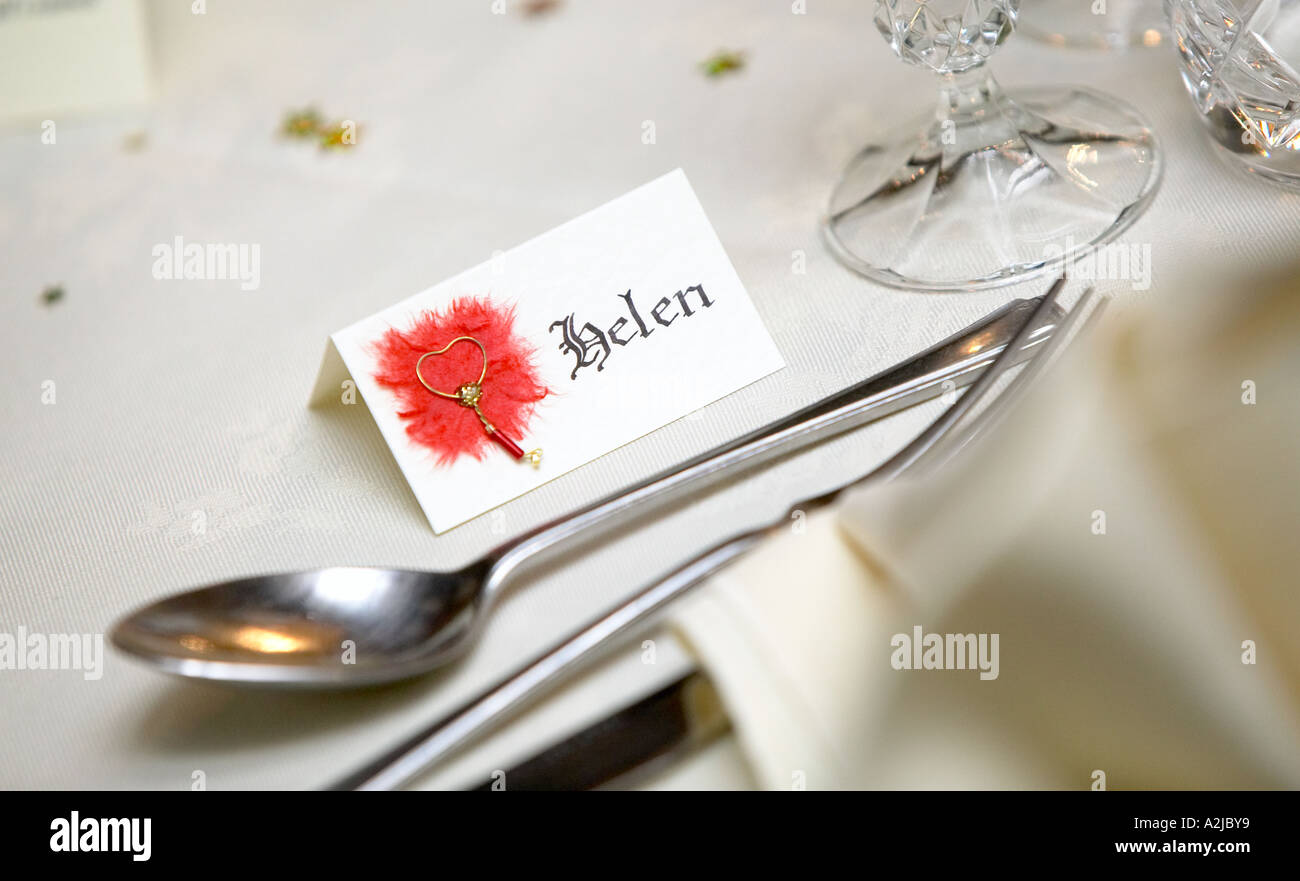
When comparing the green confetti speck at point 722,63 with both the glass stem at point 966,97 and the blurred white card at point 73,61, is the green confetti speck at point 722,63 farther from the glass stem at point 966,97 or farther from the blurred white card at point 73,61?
the blurred white card at point 73,61

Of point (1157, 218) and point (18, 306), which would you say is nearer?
point (1157, 218)

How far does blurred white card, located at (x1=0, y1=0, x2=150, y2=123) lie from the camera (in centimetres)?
70

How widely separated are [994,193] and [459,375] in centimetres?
24

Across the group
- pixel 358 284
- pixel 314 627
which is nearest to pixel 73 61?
pixel 358 284

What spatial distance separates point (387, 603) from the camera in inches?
13.9

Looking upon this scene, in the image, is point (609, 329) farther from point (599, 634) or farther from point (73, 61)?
point (73, 61)

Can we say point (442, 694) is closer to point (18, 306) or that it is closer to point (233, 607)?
point (233, 607)

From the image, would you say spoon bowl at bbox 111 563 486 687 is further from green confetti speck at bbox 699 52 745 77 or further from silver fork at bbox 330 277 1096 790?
green confetti speck at bbox 699 52 745 77

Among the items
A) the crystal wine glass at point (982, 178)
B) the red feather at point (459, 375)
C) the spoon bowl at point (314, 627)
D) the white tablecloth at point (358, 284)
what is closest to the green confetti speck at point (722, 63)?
the white tablecloth at point (358, 284)

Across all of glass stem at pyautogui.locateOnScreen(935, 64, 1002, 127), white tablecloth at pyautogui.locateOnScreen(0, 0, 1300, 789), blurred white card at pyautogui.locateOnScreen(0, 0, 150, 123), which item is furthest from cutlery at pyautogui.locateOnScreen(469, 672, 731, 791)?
blurred white card at pyautogui.locateOnScreen(0, 0, 150, 123)

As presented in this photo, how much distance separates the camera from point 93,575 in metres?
0.44

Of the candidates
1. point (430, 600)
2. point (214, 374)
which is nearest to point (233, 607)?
point (430, 600)
